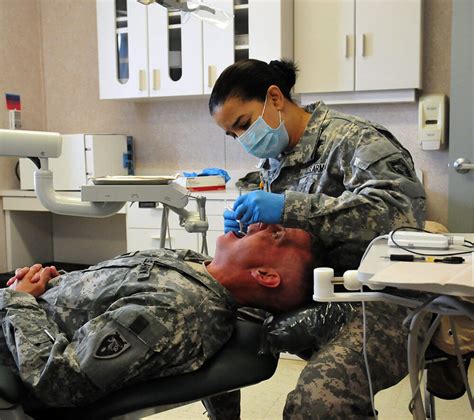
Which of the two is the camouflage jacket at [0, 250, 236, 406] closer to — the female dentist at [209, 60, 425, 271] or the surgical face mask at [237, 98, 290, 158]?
the female dentist at [209, 60, 425, 271]

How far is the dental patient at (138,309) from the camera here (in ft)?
4.51

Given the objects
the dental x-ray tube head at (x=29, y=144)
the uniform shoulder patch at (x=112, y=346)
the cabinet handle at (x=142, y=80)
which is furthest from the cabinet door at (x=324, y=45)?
the uniform shoulder patch at (x=112, y=346)

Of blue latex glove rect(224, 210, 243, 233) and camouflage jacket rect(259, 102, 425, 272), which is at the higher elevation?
camouflage jacket rect(259, 102, 425, 272)

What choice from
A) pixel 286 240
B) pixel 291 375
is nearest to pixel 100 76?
pixel 291 375

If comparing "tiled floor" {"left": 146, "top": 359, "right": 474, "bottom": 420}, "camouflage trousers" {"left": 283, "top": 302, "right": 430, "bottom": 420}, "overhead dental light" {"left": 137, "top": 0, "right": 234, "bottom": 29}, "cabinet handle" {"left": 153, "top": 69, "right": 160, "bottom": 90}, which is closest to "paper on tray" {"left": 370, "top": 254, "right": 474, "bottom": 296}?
"camouflage trousers" {"left": 283, "top": 302, "right": 430, "bottom": 420}

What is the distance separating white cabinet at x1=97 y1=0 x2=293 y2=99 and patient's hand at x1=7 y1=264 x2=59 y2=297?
1952mm

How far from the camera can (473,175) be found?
2758 millimetres

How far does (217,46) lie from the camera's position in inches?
135

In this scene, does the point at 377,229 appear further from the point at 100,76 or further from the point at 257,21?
the point at 100,76

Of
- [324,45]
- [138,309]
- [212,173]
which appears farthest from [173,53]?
[138,309]

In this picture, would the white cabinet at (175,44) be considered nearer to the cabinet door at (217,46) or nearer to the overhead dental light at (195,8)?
the cabinet door at (217,46)

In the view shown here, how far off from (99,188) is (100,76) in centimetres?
232

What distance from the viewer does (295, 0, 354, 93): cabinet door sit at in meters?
3.23

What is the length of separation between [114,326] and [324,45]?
2.31 m
